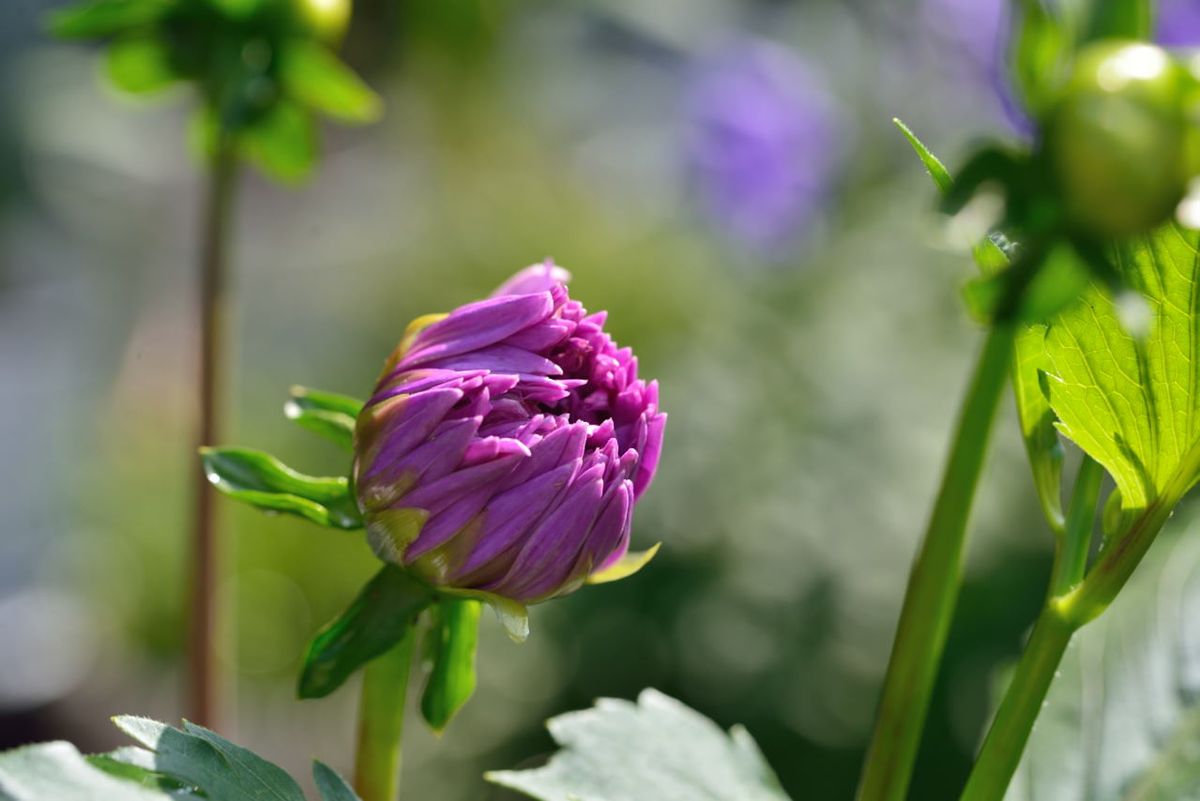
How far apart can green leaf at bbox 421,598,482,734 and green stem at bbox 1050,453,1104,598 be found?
0.74 feet

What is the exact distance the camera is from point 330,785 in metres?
0.46

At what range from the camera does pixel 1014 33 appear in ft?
1.05

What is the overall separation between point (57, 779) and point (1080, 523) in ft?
1.10

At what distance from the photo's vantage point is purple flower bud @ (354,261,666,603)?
487 mm

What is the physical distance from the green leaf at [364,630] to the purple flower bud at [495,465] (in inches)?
0.5

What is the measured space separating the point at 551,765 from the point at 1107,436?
9.7 inches

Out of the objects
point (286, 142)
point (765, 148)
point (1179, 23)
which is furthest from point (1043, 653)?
point (765, 148)

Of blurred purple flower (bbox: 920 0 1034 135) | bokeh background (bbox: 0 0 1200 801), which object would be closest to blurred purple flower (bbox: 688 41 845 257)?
bokeh background (bbox: 0 0 1200 801)

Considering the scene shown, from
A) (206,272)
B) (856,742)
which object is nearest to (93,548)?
(856,742)

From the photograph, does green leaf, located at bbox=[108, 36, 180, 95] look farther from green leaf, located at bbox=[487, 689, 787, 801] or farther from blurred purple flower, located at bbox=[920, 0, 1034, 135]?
blurred purple flower, located at bbox=[920, 0, 1034, 135]

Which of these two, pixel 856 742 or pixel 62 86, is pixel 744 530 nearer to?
pixel 856 742

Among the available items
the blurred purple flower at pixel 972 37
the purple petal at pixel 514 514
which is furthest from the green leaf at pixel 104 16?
the blurred purple flower at pixel 972 37

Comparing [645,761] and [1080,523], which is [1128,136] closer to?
[1080,523]

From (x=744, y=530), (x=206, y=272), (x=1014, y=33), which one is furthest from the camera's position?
(x=744, y=530)
